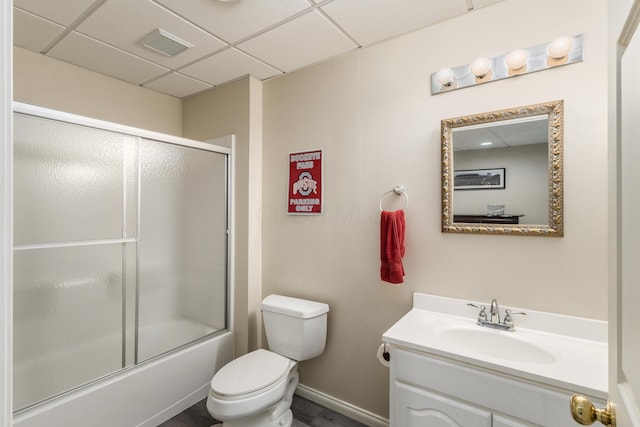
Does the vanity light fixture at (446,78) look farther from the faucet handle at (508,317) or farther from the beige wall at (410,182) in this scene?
the faucet handle at (508,317)

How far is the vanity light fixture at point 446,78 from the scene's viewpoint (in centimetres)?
162

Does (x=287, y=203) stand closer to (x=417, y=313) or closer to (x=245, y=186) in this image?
(x=245, y=186)

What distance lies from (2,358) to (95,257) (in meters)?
1.54

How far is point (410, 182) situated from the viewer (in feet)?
5.87

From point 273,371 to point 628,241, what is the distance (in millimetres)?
1730

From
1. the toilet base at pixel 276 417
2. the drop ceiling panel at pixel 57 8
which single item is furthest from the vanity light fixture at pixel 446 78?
the toilet base at pixel 276 417

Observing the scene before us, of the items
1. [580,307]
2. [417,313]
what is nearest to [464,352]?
[417,313]

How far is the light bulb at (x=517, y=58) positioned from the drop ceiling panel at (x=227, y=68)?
1.47 meters

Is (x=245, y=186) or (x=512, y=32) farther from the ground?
(x=512, y=32)

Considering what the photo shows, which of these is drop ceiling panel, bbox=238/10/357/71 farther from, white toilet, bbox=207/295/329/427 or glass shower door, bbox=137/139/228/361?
white toilet, bbox=207/295/329/427

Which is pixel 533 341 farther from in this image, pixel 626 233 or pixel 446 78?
pixel 446 78

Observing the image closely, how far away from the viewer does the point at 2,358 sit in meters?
0.45

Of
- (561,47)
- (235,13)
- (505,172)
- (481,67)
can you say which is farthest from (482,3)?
(235,13)

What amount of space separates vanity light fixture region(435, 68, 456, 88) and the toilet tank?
58.2 inches
